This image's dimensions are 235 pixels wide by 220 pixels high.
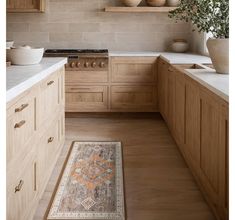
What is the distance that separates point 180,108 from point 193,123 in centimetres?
67

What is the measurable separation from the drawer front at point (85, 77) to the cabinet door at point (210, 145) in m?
2.82

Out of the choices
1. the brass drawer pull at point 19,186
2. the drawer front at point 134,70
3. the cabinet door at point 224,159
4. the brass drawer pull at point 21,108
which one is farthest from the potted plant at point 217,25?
the drawer front at point 134,70

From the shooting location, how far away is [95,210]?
267 cm

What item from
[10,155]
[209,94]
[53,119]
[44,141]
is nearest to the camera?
[10,155]

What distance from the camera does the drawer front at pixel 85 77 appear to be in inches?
215

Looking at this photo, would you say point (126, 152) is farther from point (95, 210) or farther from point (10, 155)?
point (10, 155)

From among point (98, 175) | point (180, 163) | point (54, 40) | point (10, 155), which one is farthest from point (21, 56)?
point (54, 40)

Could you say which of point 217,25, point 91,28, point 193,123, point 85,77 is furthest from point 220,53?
point 91,28

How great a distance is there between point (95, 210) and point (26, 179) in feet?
1.87

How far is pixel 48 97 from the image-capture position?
3.16m

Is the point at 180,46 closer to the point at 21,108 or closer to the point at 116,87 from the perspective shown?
the point at 116,87

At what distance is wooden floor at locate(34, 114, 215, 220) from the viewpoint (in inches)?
105

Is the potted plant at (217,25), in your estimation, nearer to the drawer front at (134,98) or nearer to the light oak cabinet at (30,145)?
the light oak cabinet at (30,145)

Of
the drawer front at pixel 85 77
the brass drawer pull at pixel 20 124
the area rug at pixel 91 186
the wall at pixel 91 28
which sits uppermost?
the wall at pixel 91 28
